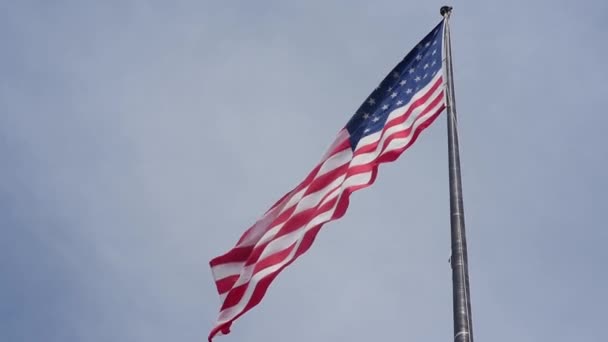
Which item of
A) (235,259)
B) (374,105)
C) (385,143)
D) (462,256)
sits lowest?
(462,256)

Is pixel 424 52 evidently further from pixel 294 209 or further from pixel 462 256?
pixel 462 256

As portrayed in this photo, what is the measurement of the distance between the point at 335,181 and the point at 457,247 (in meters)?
4.75

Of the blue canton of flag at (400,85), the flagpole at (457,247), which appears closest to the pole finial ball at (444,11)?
the blue canton of flag at (400,85)

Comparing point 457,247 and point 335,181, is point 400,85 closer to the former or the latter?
point 335,181

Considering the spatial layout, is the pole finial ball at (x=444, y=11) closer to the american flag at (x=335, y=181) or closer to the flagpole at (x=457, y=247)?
the american flag at (x=335, y=181)

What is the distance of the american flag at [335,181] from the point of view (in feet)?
50.5

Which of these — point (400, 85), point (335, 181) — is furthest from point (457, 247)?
point (400, 85)

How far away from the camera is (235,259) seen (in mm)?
17094

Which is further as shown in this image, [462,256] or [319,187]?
[319,187]

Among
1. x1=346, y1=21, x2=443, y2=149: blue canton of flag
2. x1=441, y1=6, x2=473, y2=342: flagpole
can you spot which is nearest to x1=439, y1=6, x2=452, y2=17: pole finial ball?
x1=346, y1=21, x2=443, y2=149: blue canton of flag

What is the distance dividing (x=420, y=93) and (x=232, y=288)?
20.6 feet

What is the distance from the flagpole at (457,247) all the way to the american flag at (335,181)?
1.29 metres

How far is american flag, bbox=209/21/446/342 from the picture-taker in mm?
15406

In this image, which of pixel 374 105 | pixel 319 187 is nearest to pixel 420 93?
pixel 374 105
